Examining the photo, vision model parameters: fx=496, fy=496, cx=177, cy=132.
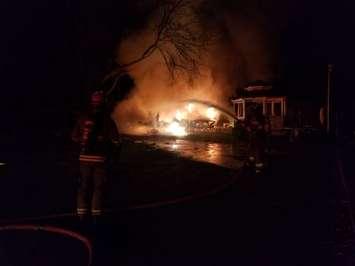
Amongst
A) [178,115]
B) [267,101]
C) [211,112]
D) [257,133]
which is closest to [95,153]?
[257,133]

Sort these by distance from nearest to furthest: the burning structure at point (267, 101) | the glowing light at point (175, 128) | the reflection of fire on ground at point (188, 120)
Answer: the burning structure at point (267, 101), the glowing light at point (175, 128), the reflection of fire on ground at point (188, 120)

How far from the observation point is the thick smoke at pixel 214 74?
39.4m

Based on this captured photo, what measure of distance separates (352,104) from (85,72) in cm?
2557

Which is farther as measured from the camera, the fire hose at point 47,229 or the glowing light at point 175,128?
the glowing light at point 175,128

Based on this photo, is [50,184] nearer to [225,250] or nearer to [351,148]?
[225,250]

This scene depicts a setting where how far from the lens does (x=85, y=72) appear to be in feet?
52.4

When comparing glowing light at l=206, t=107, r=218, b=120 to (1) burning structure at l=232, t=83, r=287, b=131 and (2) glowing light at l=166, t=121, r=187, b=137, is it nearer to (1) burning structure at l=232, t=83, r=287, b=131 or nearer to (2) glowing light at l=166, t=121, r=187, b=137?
(1) burning structure at l=232, t=83, r=287, b=131

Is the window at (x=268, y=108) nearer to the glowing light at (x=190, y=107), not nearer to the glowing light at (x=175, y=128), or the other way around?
the glowing light at (x=175, y=128)

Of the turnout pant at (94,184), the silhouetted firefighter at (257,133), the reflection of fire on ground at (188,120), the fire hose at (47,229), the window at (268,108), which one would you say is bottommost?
the fire hose at (47,229)

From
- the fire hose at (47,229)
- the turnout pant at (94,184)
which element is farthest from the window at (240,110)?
the fire hose at (47,229)

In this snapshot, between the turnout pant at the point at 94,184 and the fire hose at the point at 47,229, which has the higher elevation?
the turnout pant at the point at 94,184

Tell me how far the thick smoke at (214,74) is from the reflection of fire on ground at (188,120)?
39 centimetres

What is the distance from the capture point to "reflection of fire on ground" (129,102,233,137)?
36.6m

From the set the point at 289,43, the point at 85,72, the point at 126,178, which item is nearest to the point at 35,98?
the point at 85,72
